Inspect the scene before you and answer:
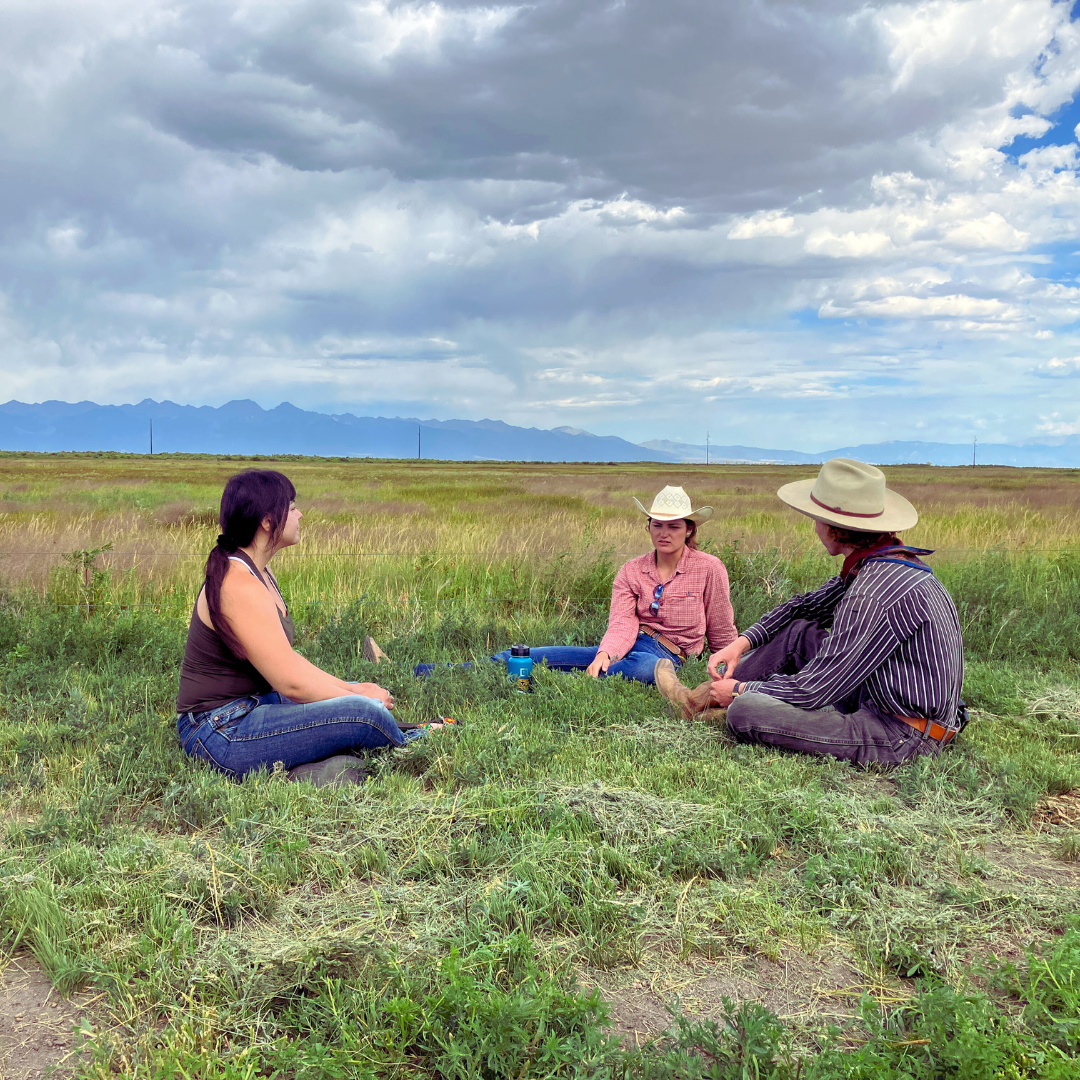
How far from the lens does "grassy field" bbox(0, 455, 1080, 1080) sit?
7.55 ft

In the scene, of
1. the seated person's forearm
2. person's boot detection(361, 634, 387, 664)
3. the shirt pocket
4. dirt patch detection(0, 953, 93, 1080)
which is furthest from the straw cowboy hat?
dirt patch detection(0, 953, 93, 1080)

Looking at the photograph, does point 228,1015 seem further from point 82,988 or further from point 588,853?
point 588,853

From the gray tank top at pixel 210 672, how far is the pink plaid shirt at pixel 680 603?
2.39 metres

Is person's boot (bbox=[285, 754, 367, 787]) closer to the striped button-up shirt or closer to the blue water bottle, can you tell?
the blue water bottle

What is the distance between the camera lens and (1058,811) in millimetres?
4027

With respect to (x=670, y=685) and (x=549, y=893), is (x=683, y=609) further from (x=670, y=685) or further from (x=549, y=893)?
(x=549, y=893)

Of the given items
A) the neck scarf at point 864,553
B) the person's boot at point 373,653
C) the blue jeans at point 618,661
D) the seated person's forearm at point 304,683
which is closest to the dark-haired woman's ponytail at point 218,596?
the seated person's forearm at point 304,683

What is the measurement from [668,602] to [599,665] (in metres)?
0.70

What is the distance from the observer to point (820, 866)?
318 centimetres

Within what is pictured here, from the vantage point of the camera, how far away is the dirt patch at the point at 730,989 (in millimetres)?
2484

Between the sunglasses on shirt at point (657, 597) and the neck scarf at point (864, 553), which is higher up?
the neck scarf at point (864, 553)

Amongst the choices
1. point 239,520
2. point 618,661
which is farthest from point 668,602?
point 239,520

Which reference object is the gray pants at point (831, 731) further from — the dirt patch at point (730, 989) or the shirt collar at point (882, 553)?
the dirt patch at point (730, 989)

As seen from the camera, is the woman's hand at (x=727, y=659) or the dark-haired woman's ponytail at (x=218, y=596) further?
the woman's hand at (x=727, y=659)
